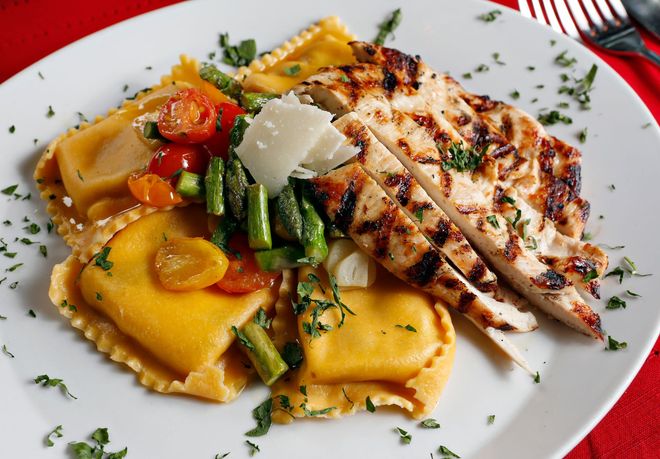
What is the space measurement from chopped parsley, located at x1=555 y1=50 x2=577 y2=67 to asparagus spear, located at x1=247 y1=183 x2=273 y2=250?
3594mm

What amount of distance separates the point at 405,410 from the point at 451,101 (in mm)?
2766

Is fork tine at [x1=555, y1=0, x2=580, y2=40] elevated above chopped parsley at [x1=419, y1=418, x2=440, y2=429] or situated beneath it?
elevated above

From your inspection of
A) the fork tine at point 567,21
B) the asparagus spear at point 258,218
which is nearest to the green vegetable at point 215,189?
the asparagus spear at point 258,218

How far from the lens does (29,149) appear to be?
616 centimetres

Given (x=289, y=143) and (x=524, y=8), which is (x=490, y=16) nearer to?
(x=524, y=8)

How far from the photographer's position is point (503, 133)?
6.13m

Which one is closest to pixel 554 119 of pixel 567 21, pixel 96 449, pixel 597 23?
pixel 567 21

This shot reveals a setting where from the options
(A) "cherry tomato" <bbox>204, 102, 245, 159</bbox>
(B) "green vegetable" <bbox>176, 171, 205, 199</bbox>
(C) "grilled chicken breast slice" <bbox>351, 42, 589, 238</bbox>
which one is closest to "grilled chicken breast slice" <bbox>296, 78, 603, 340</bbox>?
(C) "grilled chicken breast slice" <bbox>351, 42, 589, 238</bbox>

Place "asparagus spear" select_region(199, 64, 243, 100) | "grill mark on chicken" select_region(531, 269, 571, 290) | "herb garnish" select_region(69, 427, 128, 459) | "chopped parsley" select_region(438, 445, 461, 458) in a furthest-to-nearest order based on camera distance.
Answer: "asparagus spear" select_region(199, 64, 243, 100) → "grill mark on chicken" select_region(531, 269, 571, 290) → "chopped parsley" select_region(438, 445, 461, 458) → "herb garnish" select_region(69, 427, 128, 459)

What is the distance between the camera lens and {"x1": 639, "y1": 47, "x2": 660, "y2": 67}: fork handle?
24.8 ft

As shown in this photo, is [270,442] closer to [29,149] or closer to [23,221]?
[23,221]

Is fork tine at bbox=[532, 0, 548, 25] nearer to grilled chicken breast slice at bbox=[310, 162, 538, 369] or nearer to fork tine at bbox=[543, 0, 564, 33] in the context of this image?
fork tine at bbox=[543, 0, 564, 33]

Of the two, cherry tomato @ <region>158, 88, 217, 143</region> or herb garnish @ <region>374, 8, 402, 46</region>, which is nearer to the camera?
cherry tomato @ <region>158, 88, 217, 143</region>

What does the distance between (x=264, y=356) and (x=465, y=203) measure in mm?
1901
